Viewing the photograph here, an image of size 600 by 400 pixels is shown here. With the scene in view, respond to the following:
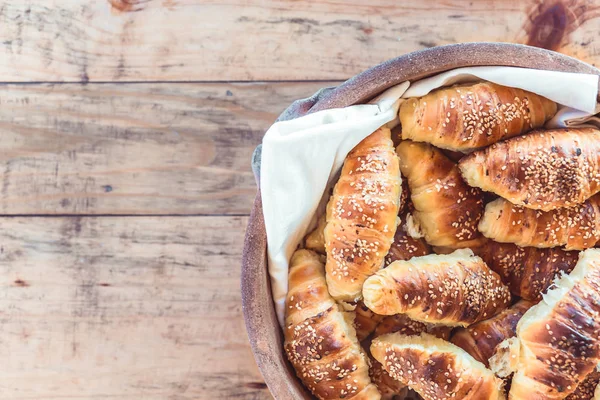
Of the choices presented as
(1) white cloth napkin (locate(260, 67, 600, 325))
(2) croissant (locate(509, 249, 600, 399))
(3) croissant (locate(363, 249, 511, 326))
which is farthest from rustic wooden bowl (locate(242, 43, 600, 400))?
(2) croissant (locate(509, 249, 600, 399))

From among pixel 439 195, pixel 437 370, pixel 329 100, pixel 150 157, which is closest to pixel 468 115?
pixel 439 195

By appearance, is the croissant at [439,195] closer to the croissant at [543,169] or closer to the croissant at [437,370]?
the croissant at [543,169]

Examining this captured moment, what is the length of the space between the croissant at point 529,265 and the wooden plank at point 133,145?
2.03 ft

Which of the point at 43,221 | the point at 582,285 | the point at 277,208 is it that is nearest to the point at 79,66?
the point at 43,221

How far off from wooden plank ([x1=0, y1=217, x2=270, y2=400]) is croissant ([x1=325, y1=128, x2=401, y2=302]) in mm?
419

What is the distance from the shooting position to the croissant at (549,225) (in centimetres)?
129

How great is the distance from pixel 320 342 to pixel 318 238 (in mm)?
236

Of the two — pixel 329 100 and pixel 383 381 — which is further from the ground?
pixel 329 100

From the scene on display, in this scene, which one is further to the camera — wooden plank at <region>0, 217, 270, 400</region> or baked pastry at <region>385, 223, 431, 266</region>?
wooden plank at <region>0, 217, 270, 400</region>

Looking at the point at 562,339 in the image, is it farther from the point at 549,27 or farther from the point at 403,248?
the point at 549,27

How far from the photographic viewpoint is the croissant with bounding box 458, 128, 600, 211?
1230mm

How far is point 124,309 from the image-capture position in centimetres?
162

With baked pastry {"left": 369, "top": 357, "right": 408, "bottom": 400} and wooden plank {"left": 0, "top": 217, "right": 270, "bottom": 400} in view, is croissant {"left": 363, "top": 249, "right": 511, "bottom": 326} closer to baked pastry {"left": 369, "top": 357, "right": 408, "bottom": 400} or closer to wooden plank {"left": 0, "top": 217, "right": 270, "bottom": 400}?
baked pastry {"left": 369, "top": 357, "right": 408, "bottom": 400}

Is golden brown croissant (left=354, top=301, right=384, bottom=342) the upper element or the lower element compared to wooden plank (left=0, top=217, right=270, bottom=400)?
upper
